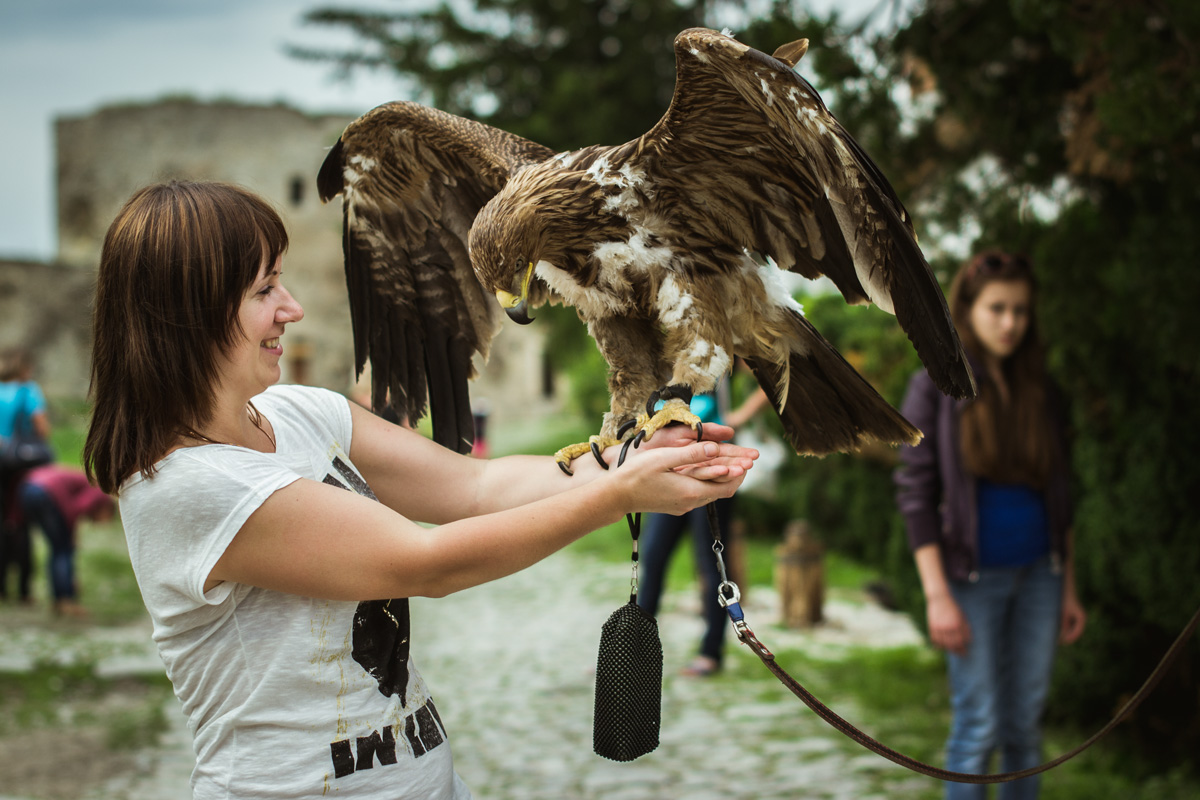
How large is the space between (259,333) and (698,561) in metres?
4.04

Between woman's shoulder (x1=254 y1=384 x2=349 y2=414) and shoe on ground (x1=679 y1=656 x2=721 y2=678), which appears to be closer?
woman's shoulder (x1=254 y1=384 x2=349 y2=414)

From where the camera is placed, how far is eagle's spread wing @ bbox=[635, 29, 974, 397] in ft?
5.19

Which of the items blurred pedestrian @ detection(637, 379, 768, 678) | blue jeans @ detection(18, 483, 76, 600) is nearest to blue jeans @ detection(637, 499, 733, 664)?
blurred pedestrian @ detection(637, 379, 768, 678)

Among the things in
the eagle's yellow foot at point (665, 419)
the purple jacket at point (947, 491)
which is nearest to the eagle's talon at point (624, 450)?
the eagle's yellow foot at point (665, 419)

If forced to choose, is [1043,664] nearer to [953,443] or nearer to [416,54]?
[953,443]

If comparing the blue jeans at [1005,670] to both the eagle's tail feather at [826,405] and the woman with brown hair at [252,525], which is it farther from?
the woman with brown hair at [252,525]

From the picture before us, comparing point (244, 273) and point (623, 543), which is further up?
point (244, 273)

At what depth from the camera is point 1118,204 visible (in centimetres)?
310

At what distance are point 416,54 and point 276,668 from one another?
994 cm

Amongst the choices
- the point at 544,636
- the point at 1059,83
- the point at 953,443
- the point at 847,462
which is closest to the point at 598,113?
the point at 847,462

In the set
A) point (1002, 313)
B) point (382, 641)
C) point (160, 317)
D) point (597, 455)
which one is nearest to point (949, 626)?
point (1002, 313)

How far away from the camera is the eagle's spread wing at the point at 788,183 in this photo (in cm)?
158

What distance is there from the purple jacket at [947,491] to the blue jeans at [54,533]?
20.0ft

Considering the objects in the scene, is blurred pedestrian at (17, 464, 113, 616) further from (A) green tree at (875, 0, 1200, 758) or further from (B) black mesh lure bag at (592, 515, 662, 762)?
(B) black mesh lure bag at (592, 515, 662, 762)
